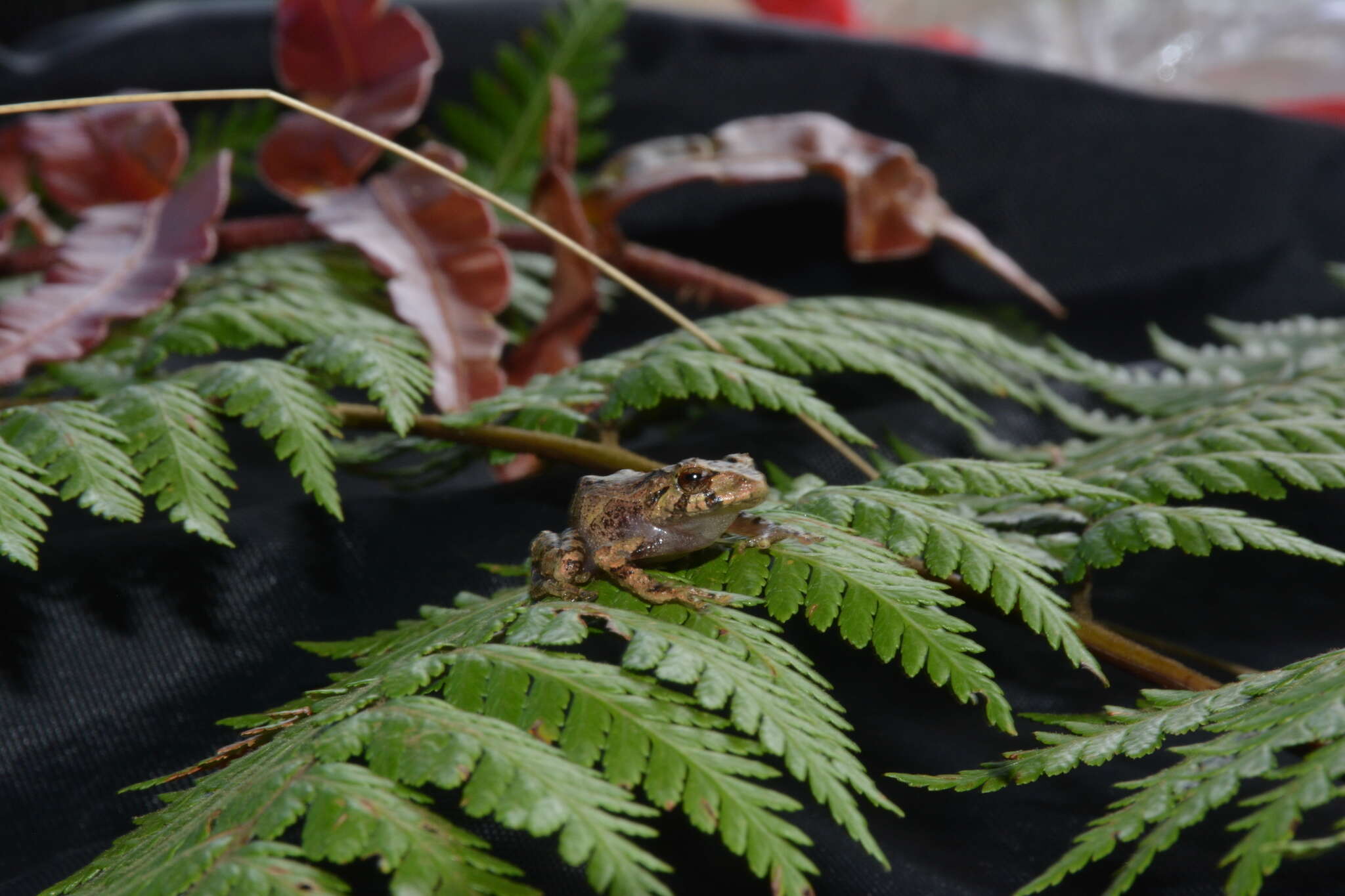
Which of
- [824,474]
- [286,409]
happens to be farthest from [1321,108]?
[286,409]

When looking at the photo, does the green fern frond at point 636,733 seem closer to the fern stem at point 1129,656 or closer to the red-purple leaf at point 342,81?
the fern stem at point 1129,656

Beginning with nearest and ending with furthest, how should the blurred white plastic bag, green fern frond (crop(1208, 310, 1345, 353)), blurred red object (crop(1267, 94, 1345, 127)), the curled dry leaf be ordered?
1. green fern frond (crop(1208, 310, 1345, 353))
2. the curled dry leaf
3. blurred red object (crop(1267, 94, 1345, 127))
4. the blurred white plastic bag

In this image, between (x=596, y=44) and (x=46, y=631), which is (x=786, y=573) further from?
(x=596, y=44)

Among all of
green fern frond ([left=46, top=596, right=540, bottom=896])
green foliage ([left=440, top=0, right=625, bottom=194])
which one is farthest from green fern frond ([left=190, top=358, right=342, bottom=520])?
green foliage ([left=440, top=0, right=625, bottom=194])

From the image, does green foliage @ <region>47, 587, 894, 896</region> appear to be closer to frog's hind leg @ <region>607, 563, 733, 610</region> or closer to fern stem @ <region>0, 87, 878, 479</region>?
frog's hind leg @ <region>607, 563, 733, 610</region>

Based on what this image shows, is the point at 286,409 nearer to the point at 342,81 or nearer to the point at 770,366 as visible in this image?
the point at 770,366

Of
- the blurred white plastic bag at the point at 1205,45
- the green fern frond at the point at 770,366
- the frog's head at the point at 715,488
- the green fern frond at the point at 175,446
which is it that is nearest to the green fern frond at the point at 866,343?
the green fern frond at the point at 770,366

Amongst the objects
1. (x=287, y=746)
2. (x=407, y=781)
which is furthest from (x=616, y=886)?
(x=287, y=746)
